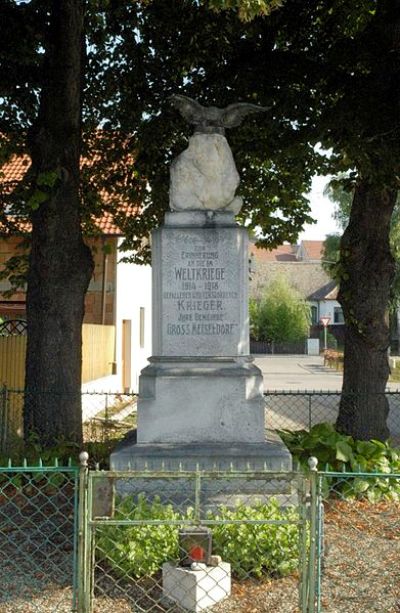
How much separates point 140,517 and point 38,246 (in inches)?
180

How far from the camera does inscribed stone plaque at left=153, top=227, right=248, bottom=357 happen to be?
730 centimetres

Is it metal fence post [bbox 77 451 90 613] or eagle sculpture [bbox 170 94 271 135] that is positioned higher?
eagle sculpture [bbox 170 94 271 135]

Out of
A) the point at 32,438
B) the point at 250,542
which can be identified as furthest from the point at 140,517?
the point at 32,438

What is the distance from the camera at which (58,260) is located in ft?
29.9

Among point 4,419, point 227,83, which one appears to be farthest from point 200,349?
point 227,83

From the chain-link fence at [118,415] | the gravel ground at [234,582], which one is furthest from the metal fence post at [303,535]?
the chain-link fence at [118,415]

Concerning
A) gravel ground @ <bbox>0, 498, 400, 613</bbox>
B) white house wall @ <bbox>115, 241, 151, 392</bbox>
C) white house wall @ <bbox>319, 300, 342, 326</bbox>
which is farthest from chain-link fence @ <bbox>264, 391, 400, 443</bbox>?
white house wall @ <bbox>319, 300, 342, 326</bbox>

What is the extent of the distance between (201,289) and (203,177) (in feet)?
3.76

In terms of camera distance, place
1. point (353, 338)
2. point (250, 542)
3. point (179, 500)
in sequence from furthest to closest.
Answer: point (353, 338) → point (179, 500) → point (250, 542)

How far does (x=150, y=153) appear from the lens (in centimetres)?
1152

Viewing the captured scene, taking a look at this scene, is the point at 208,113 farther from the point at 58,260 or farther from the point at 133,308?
the point at 133,308

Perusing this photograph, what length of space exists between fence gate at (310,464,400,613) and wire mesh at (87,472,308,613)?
0.17 meters

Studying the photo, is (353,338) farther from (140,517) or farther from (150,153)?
(140,517)

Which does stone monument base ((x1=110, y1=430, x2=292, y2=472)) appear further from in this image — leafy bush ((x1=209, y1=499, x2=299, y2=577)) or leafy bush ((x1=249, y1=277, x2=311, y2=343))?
leafy bush ((x1=249, y1=277, x2=311, y2=343))
